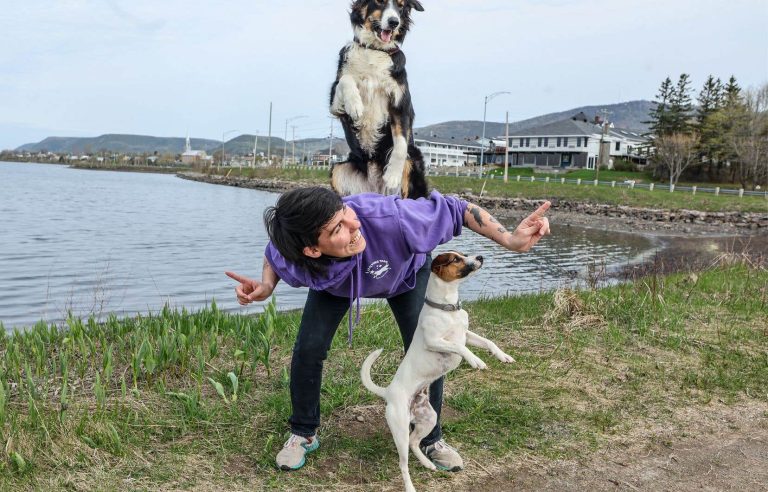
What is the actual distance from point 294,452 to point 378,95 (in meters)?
2.20

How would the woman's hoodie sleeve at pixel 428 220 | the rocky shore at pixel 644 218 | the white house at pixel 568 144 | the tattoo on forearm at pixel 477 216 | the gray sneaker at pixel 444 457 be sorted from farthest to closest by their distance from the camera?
1. the white house at pixel 568 144
2. the rocky shore at pixel 644 218
3. the gray sneaker at pixel 444 457
4. the tattoo on forearm at pixel 477 216
5. the woman's hoodie sleeve at pixel 428 220

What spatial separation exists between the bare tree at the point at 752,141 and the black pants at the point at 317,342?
5432 cm

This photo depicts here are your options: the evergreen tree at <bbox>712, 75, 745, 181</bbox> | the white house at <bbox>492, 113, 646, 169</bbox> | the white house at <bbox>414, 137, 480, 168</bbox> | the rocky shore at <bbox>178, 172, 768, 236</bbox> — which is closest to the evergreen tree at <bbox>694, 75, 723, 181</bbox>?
the evergreen tree at <bbox>712, 75, 745, 181</bbox>

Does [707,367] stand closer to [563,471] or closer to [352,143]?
[563,471]

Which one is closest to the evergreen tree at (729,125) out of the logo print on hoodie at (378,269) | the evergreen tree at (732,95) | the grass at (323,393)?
the evergreen tree at (732,95)

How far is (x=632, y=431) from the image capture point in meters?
4.45

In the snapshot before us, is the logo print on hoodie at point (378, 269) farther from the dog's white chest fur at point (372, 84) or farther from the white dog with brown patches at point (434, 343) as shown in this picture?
the dog's white chest fur at point (372, 84)

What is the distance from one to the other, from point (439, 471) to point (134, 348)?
306 centimetres

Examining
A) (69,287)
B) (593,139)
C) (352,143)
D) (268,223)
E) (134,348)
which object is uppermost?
(593,139)

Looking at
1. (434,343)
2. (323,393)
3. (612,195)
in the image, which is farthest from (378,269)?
(612,195)

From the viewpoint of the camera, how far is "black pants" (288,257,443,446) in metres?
3.50

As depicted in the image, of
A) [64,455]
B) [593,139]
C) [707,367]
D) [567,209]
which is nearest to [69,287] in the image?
[64,455]

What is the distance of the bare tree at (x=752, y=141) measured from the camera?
4881cm

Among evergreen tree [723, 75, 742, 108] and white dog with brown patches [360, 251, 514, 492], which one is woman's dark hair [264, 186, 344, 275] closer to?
white dog with brown patches [360, 251, 514, 492]
